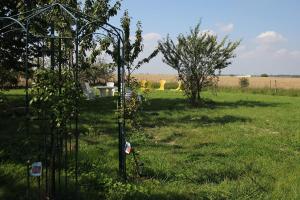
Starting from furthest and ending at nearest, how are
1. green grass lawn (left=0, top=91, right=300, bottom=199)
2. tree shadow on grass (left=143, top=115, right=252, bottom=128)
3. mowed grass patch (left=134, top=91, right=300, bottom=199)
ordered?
1. tree shadow on grass (left=143, top=115, right=252, bottom=128)
2. mowed grass patch (left=134, top=91, right=300, bottom=199)
3. green grass lawn (left=0, top=91, right=300, bottom=199)

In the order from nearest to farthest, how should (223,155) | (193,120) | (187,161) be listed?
(187,161) → (223,155) → (193,120)

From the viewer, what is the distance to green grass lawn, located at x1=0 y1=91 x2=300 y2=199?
648cm

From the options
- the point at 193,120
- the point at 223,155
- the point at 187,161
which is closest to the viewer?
the point at 187,161

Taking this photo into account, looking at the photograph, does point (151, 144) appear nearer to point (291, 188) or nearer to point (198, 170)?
point (198, 170)

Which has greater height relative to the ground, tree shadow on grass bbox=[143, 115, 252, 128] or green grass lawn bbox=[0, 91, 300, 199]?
tree shadow on grass bbox=[143, 115, 252, 128]

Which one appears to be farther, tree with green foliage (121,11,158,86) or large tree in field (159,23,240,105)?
large tree in field (159,23,240,105)

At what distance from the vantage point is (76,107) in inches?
214

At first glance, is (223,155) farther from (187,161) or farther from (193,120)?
(193,120)

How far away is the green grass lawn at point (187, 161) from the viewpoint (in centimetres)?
648

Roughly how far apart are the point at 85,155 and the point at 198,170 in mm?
2191

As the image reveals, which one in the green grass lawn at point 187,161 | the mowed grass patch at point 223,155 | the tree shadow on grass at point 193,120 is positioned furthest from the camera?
the tree shadow on grass at point 193,120

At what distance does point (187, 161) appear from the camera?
8.52 m

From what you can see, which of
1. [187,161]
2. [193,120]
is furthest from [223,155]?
[193,120]

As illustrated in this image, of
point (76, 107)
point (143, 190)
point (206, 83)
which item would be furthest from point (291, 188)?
point (206, 83)
